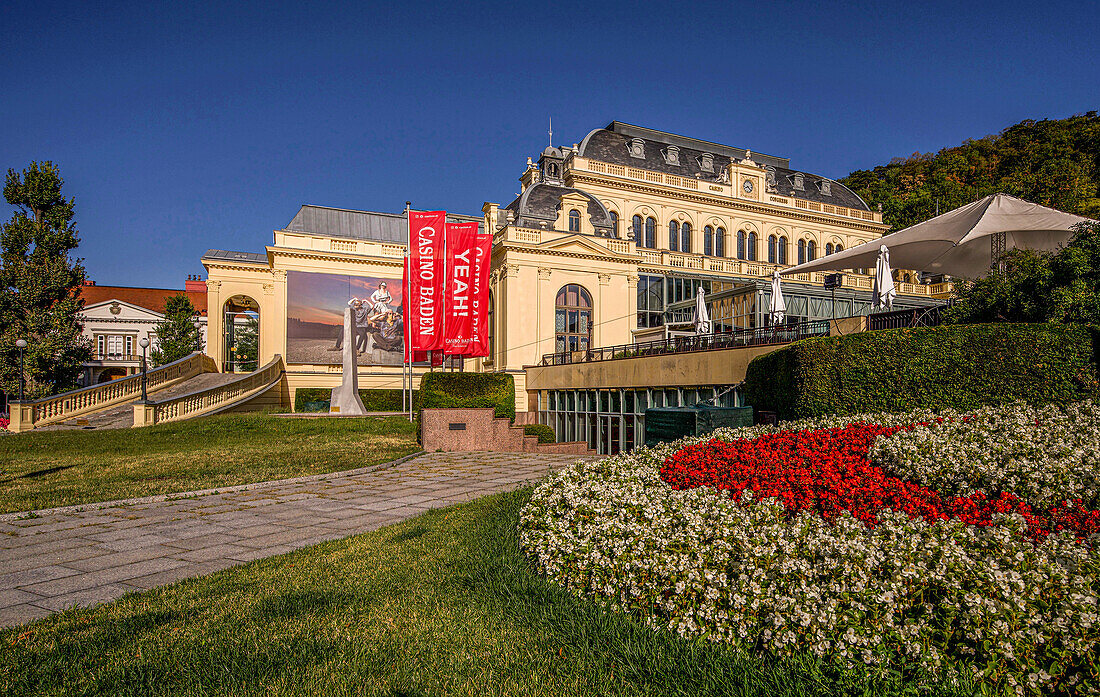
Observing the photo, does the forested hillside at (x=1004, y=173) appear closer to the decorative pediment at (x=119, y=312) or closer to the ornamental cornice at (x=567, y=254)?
the ornamental cornice at (x=567, y=254)

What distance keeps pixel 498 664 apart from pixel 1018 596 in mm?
2749

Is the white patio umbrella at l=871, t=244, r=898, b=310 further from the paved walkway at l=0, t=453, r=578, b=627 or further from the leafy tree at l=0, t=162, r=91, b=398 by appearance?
the leafy tree at l=0, t=162, r=91, b=398

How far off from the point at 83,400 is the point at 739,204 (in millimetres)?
39624

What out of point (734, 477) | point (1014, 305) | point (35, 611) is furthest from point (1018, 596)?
point (1014, 305)

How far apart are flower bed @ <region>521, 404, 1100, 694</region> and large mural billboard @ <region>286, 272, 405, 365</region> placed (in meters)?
35.1

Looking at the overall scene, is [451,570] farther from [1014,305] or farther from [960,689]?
[1014,305]

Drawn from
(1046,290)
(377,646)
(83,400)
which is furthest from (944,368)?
(83,400)

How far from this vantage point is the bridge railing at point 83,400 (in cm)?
2172

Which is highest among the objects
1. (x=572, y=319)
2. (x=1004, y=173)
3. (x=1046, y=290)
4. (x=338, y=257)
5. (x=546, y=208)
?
(x=1004, y=173)

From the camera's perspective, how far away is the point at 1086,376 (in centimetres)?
830

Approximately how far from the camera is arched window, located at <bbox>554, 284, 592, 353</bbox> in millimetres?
33438

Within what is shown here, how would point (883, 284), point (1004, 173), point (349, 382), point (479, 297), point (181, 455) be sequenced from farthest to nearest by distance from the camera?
point (1004, 173) < point (349, 382) < point (479, 297) < point (181, 455) < point (883, 284)

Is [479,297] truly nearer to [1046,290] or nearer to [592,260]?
[592,260]

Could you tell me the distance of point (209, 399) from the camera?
27.7 meters
